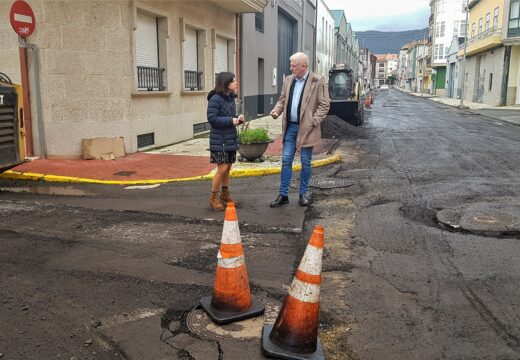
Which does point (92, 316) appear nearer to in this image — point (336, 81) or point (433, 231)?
point (433, 231)

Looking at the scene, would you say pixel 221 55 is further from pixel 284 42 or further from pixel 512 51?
pixel 512 51

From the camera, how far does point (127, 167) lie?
9.73m

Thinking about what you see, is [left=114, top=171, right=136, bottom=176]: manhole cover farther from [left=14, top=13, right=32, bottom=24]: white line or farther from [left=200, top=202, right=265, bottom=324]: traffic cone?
[left=200, top=202, right=265, bottom=324]: traffic cone

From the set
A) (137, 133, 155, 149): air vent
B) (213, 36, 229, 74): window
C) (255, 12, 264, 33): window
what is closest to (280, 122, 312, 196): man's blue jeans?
(137, 133, 155, 149): air vent

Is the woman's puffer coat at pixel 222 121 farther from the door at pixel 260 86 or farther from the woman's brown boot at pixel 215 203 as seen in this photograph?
the door at pixel 260 86

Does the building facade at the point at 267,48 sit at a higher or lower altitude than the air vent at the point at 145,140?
higher

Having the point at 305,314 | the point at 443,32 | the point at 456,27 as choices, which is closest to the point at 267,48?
the point at 305,314

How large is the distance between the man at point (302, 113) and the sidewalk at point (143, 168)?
2455 mm

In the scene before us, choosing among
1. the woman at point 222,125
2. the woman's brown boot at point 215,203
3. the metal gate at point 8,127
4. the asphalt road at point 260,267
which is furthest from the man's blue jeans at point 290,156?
Answer: the metal gate at point 8,127

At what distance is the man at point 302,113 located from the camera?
256 inches

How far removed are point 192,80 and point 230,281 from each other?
12.2 metres

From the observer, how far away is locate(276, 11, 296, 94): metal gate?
2705 cm

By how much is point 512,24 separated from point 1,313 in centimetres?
4030

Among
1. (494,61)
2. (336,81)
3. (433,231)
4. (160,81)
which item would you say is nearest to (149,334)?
(433,231)
